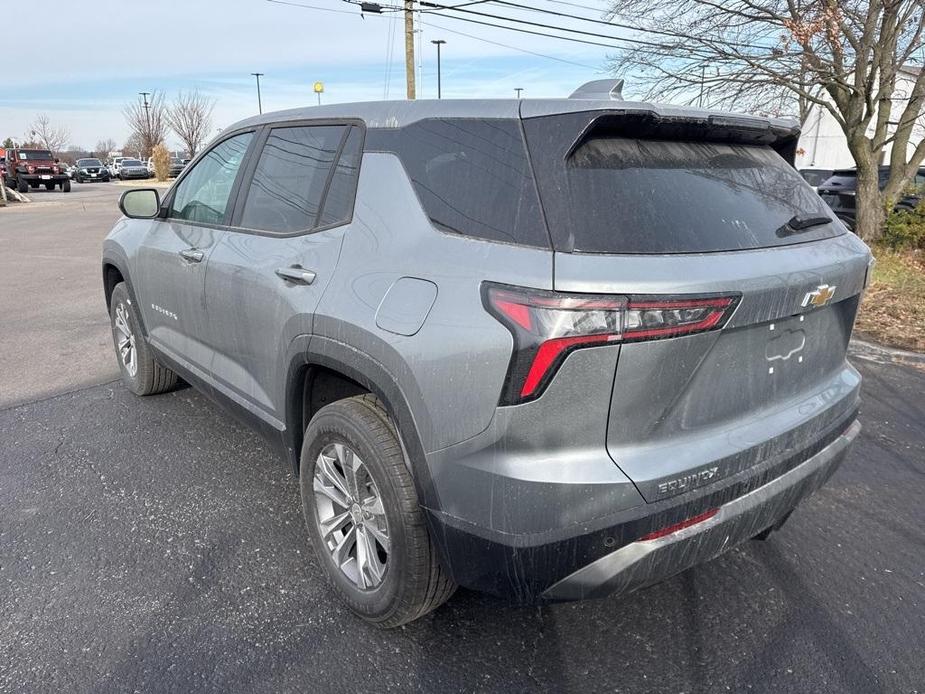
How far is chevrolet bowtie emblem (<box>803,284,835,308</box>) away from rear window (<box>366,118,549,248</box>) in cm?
89

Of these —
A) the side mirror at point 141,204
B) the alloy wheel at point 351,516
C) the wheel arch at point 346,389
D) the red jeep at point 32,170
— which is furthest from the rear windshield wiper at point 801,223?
the red jeep at point 32,170

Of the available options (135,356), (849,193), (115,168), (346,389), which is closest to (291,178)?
(346,389)

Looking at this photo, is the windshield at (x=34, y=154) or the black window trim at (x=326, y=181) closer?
the black window trim at (x=326, y=181)

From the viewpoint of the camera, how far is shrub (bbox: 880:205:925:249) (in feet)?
34.9

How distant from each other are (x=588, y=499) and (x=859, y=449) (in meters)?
2.84

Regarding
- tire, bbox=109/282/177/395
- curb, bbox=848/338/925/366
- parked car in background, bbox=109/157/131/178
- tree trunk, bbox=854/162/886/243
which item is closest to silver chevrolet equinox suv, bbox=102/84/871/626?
tire, bbox=109/282/177/395

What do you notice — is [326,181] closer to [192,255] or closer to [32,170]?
[192,255]

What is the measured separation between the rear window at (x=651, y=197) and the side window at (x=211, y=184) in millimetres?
1884

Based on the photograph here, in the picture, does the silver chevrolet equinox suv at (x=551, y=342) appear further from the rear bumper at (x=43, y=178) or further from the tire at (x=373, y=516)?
the rear bumper at (x=43, y=178)

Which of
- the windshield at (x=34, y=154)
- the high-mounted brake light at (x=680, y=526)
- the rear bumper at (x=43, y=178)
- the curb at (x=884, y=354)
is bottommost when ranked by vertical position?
the rear bumper at (x=43, y=178)

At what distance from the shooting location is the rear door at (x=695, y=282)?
1.78m

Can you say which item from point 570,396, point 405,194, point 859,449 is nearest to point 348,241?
point 405,194

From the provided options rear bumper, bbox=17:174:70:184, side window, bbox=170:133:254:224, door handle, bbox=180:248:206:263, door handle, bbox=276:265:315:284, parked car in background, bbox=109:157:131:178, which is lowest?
parked car in background, bbox=109:157:131:178

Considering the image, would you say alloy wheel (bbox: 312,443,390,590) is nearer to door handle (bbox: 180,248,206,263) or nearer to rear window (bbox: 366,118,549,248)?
rear window (bbox: 366,118,549,248)
